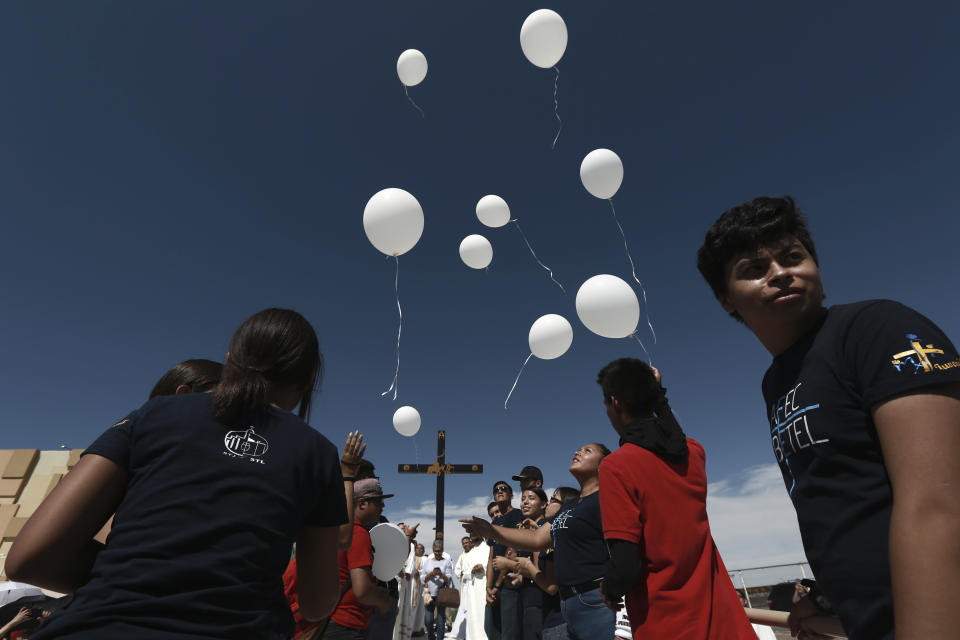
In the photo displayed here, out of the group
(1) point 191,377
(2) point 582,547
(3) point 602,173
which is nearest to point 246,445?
(1) point 191,377

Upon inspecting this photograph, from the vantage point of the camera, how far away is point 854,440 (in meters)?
0.80

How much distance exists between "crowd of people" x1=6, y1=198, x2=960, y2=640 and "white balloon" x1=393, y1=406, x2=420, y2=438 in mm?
6016

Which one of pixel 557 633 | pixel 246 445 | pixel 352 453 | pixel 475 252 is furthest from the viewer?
pixel 475 252

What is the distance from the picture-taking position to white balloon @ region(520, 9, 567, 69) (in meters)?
5.12

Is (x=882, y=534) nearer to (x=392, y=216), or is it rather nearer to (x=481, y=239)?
(x=392, y=216)

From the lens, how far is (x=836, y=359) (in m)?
0.87

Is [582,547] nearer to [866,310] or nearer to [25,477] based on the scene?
[866,310]

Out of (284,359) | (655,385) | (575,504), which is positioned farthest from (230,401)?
(575,504)

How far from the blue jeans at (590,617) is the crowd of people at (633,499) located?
0.96 metres

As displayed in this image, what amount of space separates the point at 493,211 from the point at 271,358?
16.8ft

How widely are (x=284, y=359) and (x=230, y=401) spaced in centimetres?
24

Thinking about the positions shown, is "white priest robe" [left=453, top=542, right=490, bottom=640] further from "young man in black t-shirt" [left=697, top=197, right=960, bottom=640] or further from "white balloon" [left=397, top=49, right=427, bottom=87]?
"white balloon" [left=397, top=49, right=427, bottom=87]

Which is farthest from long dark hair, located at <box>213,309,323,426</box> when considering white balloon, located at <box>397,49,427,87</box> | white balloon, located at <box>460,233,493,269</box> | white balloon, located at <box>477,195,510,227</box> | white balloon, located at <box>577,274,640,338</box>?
white balloon, located at <box>397,49,427,87</box>

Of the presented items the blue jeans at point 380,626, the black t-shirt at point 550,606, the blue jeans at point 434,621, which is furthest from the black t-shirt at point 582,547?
the blue jeans at point 434,621
